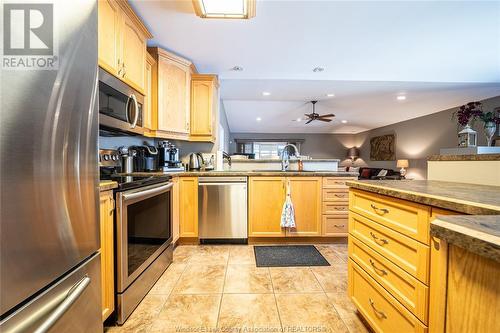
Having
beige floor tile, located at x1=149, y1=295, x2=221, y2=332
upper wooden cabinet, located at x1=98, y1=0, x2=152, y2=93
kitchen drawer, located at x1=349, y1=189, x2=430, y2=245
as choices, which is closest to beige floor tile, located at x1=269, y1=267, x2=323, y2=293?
beige floor tile, located at x1=149, y1=295, x2=221, y2=332

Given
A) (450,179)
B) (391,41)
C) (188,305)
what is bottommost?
(188,305)

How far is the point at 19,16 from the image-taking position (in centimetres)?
54

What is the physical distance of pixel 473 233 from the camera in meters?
0.44

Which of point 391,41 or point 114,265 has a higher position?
point 391,41

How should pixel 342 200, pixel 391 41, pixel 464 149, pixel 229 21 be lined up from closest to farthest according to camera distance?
pixel 464 149
pixel 229 21
pixel 391 41
pixel 342 200

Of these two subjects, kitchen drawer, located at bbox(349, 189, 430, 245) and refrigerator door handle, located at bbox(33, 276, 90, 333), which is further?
kitchen drawer, located at bbox(349, 189, 430, 245)

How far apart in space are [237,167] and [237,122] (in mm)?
4642

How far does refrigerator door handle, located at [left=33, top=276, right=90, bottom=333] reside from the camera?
0.57m

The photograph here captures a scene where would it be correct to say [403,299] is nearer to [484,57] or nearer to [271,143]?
[484,57]

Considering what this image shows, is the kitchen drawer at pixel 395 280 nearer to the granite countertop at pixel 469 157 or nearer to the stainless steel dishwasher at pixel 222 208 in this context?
the granite countertop at pixel 469 157

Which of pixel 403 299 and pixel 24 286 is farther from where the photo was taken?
pixel 403 299

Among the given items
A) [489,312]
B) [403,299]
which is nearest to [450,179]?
[403,299]

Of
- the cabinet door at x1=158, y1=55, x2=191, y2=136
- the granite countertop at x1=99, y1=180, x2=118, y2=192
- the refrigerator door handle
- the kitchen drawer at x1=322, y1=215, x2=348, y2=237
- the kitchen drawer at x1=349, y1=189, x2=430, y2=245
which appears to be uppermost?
the cabinet door at x1=158, y1=55, x2=191, y2=136

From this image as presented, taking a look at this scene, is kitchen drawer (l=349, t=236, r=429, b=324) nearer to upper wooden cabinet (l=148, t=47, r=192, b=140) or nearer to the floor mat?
the floor mat
